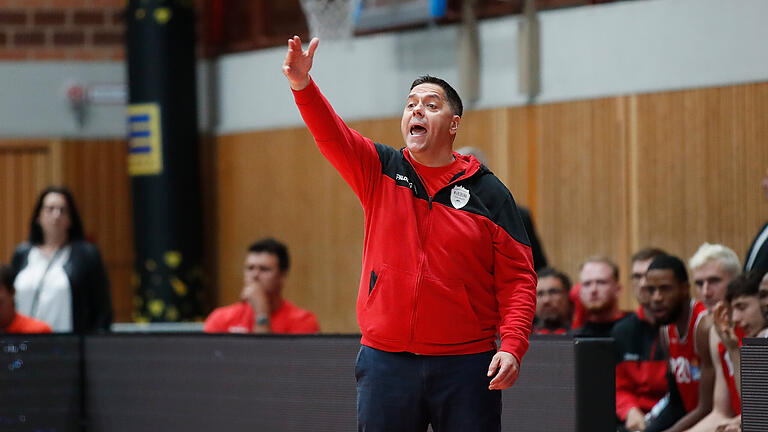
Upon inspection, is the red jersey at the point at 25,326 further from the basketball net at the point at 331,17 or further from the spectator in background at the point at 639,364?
the basketball net at the point at 331,17

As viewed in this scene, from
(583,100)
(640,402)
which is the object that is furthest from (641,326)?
(583,100)

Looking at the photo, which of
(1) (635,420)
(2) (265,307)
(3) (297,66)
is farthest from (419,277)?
(2) (265,307)

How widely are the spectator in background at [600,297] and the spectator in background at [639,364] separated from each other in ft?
0.76

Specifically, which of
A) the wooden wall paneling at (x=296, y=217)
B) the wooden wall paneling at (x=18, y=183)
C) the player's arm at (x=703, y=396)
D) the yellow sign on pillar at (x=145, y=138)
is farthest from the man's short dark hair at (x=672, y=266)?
the wooden wall paneling at (x=18, y=183)

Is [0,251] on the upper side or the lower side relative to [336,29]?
lower

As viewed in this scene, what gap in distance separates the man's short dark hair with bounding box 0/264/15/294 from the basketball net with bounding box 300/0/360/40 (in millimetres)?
4156

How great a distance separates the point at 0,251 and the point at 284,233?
282 centimetres

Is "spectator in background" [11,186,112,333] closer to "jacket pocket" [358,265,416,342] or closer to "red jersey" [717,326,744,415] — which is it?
"red jersey" [717,326,744,415]

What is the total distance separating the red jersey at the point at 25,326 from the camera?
245 inches

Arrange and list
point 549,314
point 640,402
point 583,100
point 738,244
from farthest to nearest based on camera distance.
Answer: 1. point 583,100
2. point 738,244
3. point 549,314
4. point 640,402

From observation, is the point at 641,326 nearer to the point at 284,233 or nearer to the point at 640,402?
the point at 640,402

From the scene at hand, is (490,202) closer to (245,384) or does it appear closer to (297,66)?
(297,66)

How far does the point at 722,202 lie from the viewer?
25.1 feet

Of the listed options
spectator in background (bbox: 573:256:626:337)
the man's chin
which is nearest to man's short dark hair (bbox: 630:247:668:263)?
spectator in background (bbox: 573:256:626:337)
